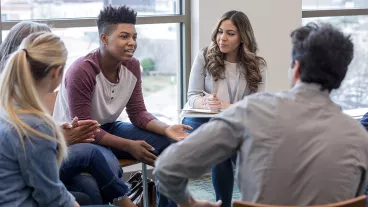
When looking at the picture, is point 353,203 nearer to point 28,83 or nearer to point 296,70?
point 296,70

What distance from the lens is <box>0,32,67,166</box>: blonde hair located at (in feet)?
6.27

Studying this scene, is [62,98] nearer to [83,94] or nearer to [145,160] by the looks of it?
[83,94]

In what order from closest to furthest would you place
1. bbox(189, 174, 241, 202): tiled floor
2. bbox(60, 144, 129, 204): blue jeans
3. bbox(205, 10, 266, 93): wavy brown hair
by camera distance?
bbox(60, 144, 129, 204): blue jeans → bbox(205, 10, 266, 93): wavy brown hair → bbox(189, 174, 241, 202): tiled floor

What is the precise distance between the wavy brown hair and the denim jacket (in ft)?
5.49

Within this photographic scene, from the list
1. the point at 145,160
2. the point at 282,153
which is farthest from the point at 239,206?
the point at 145,160

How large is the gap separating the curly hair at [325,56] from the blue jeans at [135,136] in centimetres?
158

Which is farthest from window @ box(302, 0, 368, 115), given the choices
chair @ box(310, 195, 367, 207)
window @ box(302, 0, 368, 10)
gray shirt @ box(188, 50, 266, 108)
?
chair @ box(310, 195, 367, 207)

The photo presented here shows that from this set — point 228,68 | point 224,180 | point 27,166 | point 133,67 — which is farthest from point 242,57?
point 27,166

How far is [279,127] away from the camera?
149cm

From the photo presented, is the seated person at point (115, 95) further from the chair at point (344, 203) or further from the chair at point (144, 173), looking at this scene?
the chair at point (344, 203)

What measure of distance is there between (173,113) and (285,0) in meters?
1.18

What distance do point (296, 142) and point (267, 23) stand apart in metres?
2.85

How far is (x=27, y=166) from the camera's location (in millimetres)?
1869

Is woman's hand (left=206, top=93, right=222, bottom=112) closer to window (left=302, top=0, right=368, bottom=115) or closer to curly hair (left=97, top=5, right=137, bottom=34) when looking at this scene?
curly hair (left=97, top=5, right=137, bottom=34)
